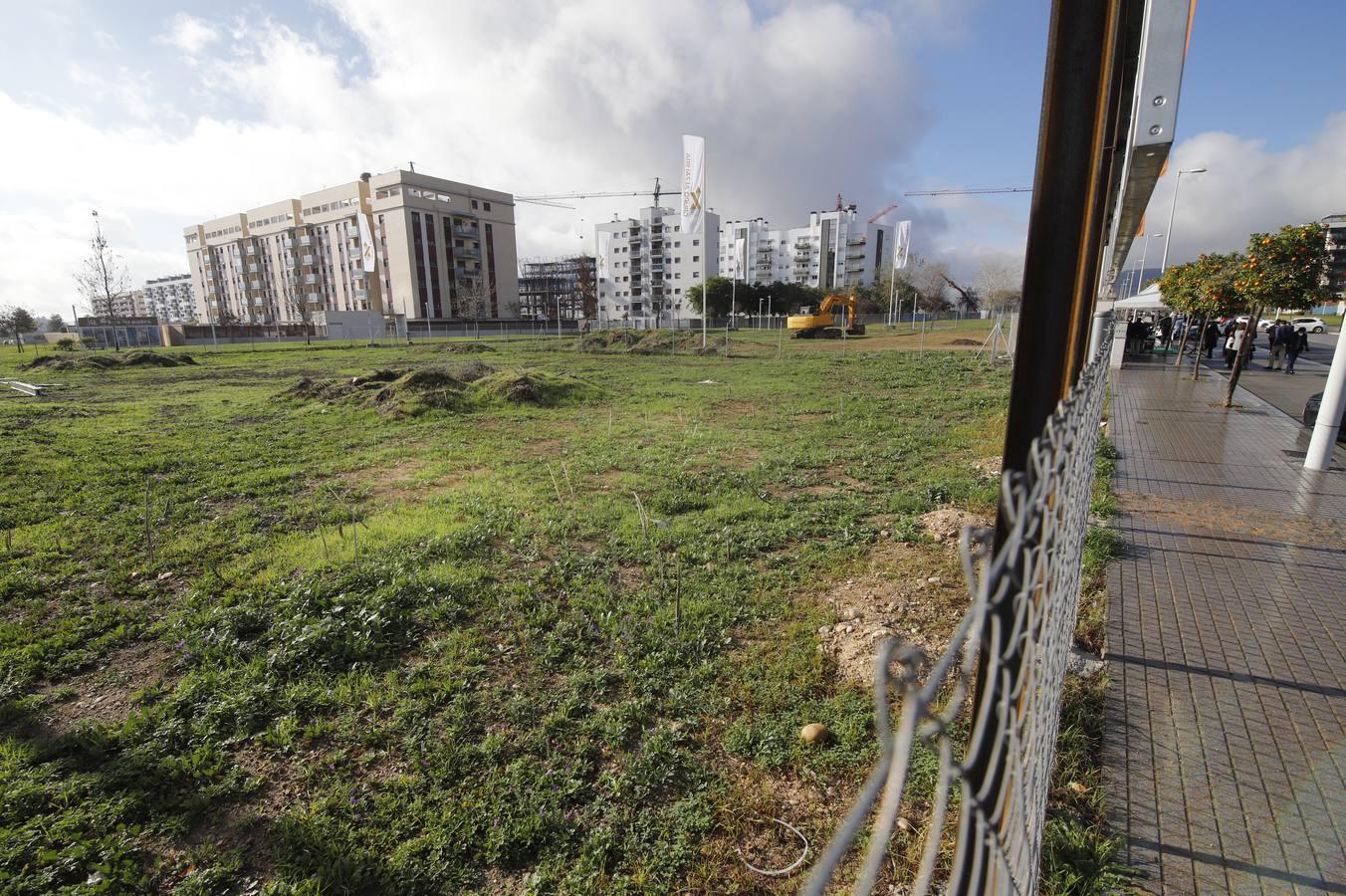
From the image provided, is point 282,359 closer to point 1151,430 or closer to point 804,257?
point 1151,430

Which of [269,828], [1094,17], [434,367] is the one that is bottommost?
[269,828]

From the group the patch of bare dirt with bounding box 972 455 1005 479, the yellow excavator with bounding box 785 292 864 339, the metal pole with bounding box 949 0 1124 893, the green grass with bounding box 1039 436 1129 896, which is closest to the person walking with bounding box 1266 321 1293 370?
the patch of bare dirt with bounding box 972 455 1005 479

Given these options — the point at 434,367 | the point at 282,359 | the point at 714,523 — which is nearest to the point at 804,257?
the point at 282,359

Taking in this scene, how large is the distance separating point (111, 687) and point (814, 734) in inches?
165

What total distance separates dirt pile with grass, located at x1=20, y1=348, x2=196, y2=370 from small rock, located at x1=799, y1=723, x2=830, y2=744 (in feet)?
106

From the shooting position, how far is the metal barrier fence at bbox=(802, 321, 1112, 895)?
2.71 feet

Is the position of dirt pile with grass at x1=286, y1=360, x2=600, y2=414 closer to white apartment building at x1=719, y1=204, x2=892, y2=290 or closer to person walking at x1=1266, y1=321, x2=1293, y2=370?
person walking at x1=1266, y1=321, x2=1293, y2=370

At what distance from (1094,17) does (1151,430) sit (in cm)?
1083

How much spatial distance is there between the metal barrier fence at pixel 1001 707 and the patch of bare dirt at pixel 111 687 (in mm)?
4235

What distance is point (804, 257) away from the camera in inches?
4574

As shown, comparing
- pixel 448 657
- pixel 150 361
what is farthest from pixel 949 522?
pixel 150 361

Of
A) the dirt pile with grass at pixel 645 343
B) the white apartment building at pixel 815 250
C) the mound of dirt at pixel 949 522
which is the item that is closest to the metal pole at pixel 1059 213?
the mound of dirt at pixel 949 522

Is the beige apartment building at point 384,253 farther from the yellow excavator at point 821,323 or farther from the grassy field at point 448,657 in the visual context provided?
the grassy field at point 448,657

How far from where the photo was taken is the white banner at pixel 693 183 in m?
30.5
